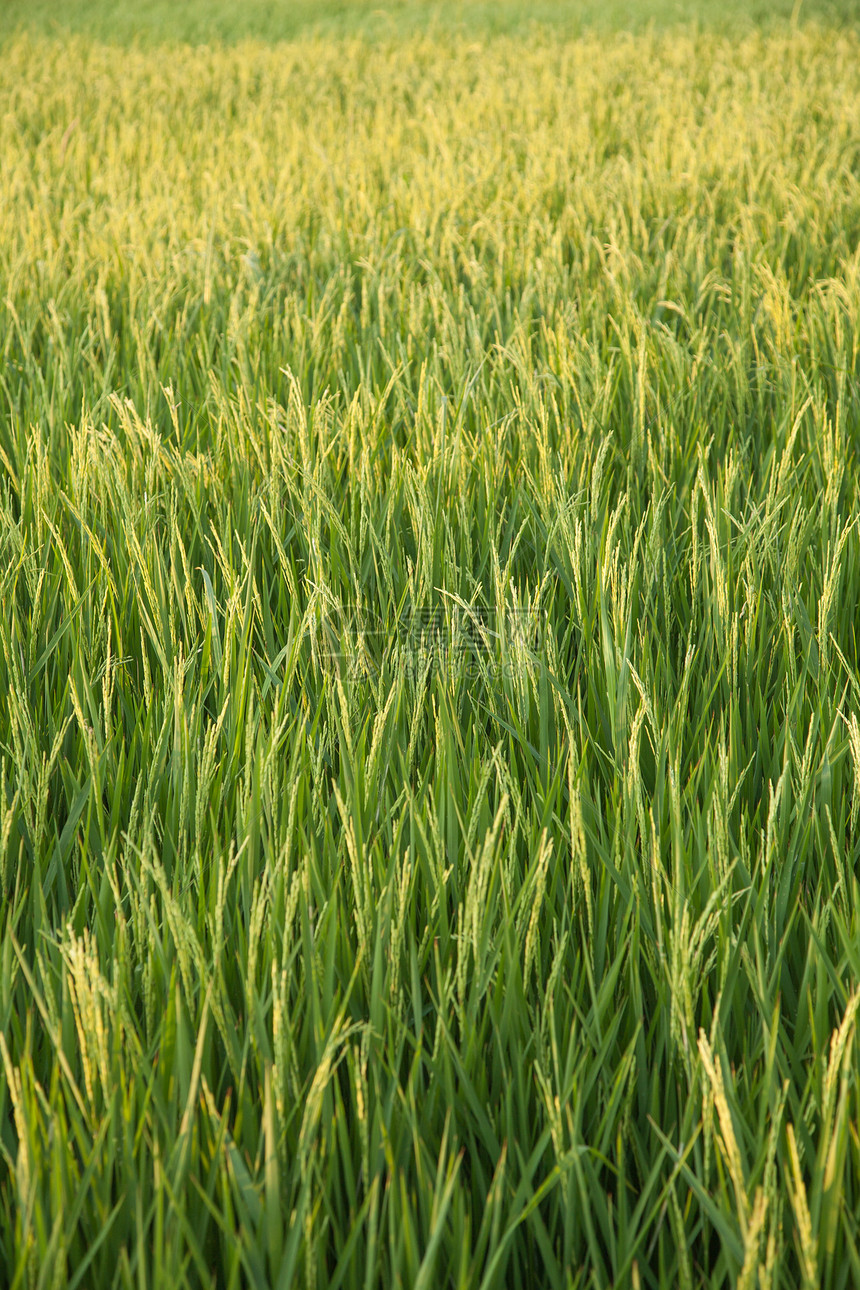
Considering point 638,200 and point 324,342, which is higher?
point 638,200

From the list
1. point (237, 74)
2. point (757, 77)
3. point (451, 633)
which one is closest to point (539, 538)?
point (451, 633)

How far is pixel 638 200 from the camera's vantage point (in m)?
2.95

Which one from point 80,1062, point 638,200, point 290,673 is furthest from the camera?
point 638,200

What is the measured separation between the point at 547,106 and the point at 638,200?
235 cm

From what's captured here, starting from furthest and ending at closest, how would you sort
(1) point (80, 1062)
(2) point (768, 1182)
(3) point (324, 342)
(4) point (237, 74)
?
1. (4) point (237, 74)
2. (3) point (324, 342)
3. (1) point (80, 1062)
4. (2) point (768, 1182)

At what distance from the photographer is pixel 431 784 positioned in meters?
0.94

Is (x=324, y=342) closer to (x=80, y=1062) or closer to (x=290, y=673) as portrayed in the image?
(x=290, y=673)

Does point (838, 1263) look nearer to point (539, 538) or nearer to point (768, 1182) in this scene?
point (768, 1182)

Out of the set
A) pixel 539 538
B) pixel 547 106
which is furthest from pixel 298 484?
pixel 547 106

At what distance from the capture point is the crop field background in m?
0.60

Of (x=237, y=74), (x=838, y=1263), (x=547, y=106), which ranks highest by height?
(x=237, y=74)

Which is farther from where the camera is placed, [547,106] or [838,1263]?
[547,106]

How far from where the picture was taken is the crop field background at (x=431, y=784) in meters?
0.60

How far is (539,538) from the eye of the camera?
4.35 feet
